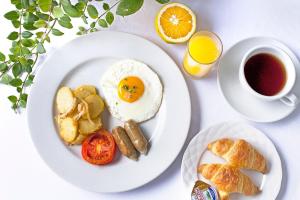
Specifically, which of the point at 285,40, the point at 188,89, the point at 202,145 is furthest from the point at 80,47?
the point at 285,40

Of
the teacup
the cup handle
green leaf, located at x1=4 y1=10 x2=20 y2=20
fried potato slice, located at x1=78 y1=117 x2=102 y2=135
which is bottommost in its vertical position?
the cup handle

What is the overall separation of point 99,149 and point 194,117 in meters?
0.41

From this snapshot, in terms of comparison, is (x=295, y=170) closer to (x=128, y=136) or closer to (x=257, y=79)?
(x=257, y=79)

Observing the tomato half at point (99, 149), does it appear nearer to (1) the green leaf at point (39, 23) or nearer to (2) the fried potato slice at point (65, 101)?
(2) the fried potato slice at point (65, 101)

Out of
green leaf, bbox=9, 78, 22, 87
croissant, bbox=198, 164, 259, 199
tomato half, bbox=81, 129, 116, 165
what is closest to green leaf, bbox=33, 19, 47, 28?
green leaf, bbox=9, 78, 22, 87

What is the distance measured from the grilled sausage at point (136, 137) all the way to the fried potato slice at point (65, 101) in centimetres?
23

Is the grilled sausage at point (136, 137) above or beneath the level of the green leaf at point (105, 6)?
beneath

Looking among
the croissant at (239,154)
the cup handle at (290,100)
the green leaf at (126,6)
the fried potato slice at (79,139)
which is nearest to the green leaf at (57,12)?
the green leaf at (126,6)

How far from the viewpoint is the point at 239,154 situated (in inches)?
70.0

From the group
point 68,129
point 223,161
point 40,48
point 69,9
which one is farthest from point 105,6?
point 223,161

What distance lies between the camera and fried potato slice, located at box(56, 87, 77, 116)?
177 cm

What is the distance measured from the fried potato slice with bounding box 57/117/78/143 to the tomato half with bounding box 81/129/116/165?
6cm

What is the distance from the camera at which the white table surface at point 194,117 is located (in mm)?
1855

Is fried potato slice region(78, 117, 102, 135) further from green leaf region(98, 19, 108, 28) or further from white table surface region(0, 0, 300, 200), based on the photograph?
green leaf region(98, 19, 108, 28)
